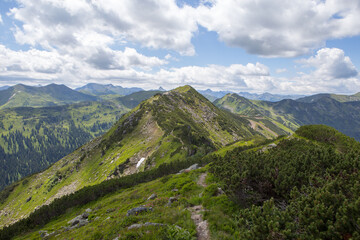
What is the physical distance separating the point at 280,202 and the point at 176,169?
55.3 metres

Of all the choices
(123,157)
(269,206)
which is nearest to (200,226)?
(269,206)

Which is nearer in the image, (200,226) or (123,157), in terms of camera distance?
(200,226)

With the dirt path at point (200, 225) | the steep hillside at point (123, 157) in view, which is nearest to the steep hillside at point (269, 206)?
the dirt path at point (200, 225)

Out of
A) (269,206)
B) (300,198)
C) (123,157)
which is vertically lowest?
(123,157)

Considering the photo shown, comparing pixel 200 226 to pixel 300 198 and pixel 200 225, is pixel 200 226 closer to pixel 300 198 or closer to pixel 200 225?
pixel 200 225

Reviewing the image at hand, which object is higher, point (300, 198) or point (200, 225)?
point (300, 198)

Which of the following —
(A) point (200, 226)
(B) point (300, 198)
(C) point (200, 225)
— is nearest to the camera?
(B) point (300, 198)

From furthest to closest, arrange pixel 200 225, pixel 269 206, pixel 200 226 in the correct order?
pixel 200 225 → pixel 200 226 → pixel 269 206

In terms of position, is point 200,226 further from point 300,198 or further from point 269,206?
point 300,198

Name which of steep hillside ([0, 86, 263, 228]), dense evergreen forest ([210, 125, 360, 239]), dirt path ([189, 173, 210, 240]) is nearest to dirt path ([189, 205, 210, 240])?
dirt path ([189, 173, 210, 240])

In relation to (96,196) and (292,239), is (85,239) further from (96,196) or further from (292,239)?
(96,196)

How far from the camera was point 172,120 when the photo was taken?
14275 centimetres

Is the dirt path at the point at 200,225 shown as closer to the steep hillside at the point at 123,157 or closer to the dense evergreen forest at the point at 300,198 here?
the dense evergreen forest at the point at 300,198

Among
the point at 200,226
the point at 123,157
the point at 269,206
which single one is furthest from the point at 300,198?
the point at 123,157
